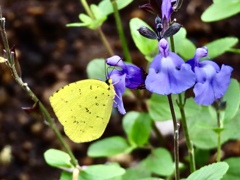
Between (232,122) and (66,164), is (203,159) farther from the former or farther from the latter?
(66,164)

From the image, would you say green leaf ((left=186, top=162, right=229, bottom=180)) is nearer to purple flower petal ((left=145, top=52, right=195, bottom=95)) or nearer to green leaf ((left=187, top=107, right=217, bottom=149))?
purple flower petal ((left=145, top=52, right=195, bottom=95))

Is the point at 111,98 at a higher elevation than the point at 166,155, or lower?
higher

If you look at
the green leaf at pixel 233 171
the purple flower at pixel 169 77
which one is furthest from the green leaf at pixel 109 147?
the purple flower at pixel 169 77

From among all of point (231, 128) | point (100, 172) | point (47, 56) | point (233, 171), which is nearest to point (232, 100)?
point (231, 128)

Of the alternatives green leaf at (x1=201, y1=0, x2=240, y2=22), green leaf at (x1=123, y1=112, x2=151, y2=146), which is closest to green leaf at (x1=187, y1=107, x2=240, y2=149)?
green leaf at (x1=123, y1=112, x2=151, y2=146)

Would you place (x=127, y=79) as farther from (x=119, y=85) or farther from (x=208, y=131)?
(x=208, y=131)

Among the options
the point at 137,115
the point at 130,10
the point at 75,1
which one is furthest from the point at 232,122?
the point at 75,1
